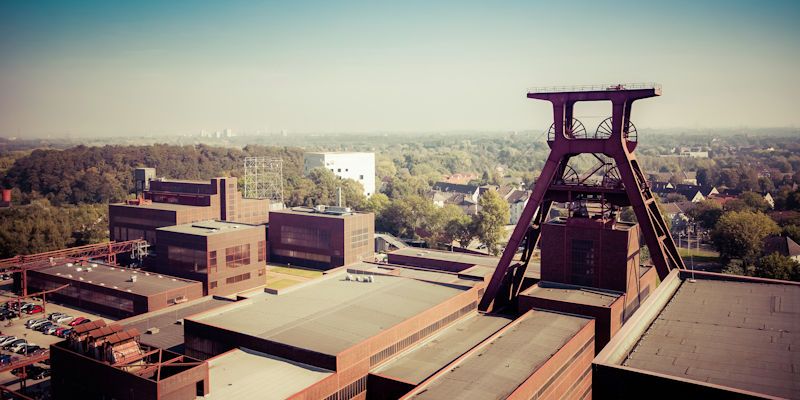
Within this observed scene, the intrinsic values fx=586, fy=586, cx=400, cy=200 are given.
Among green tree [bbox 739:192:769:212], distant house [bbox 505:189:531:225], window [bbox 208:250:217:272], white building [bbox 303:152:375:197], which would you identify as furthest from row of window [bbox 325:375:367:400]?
white building [bbox 303:152:375:197]

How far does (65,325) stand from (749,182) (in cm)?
18059

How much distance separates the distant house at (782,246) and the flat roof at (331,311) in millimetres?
60877

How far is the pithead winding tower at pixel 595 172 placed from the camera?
4494 centimetres

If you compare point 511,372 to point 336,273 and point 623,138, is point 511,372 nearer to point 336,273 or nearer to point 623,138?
point 623,138

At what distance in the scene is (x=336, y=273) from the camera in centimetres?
5878

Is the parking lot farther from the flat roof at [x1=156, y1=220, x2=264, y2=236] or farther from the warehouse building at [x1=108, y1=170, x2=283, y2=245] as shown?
the warehouse building at [x1=108, y1=170, x2=283, y2=245]

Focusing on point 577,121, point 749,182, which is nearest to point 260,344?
point 577,121

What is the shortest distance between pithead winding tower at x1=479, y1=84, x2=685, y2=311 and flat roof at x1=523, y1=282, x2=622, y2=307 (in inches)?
131

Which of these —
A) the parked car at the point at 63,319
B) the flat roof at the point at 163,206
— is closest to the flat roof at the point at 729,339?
the parked car at the point at 63,319

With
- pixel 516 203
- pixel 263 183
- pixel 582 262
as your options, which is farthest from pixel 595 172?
pixel 516 203

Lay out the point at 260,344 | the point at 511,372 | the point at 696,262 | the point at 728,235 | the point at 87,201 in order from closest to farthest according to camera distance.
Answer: the point at 511,372 < the point at 260,344 < the point at 728,235 < the point at 696,262 < the point at 87,201

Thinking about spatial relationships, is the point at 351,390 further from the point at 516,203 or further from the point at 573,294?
the point at 516,203

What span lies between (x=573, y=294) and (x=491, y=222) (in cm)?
5463

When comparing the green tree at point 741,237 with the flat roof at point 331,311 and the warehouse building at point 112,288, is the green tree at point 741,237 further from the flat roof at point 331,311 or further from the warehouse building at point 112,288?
the warehouse building at point 112,288
